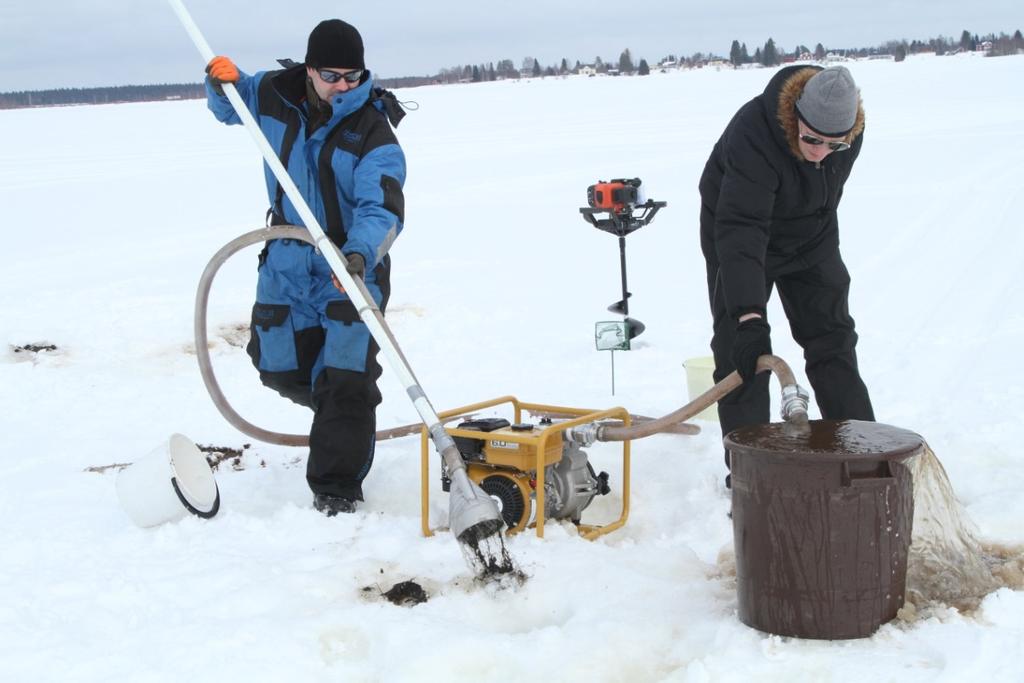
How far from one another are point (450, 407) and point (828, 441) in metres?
3.15

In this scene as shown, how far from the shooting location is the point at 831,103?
10.6 ft

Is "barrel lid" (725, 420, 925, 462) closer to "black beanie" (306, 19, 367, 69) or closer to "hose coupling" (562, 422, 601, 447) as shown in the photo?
"hose coupling" (562, 422, 601, 447)

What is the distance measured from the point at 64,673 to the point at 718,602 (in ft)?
5.88

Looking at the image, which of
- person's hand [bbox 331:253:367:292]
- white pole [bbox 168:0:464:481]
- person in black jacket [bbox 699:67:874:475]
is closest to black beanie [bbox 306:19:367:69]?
white pole [bbox 168:0:464:481]

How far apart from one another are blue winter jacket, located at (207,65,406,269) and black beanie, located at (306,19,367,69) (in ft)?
0.37

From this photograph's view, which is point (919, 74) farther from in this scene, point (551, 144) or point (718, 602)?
point (718, 602)

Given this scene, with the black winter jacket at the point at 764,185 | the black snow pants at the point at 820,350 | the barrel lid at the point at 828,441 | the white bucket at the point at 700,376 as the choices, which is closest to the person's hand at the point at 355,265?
the black winter jacket at the point at 764,185

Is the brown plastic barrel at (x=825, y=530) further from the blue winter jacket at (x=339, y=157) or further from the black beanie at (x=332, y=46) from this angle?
the black beanie at (x=332, y=46)

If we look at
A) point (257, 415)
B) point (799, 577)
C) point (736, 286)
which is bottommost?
point (257, 415)

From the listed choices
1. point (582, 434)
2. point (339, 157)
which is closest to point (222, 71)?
point (339, 157)

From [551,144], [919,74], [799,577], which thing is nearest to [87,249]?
[799,577]

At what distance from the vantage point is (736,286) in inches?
137

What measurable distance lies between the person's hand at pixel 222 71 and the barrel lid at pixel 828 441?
2.30m

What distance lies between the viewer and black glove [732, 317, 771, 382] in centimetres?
327
